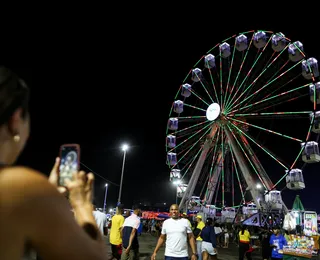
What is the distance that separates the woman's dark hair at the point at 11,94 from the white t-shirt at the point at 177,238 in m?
5.47

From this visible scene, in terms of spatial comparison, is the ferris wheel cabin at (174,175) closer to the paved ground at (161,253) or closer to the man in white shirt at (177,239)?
the paved ground at (161,253)

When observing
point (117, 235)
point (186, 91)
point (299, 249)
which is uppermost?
point (186, 91)

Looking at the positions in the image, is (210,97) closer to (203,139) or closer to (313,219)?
(203,139)

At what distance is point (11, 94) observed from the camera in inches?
39.8

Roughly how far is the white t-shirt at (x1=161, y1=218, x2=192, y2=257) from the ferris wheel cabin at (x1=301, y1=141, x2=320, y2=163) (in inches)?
598

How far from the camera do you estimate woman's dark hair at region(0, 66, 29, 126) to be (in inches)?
38.9

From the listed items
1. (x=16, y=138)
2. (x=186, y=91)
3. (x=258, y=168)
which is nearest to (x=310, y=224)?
(x=258, y=168)

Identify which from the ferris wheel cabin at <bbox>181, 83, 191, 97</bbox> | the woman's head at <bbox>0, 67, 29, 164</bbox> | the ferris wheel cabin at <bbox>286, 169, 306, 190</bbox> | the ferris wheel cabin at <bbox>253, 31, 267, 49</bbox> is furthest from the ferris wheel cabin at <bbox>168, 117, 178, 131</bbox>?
the woman's head at <bbox>0, 67, 29, 164</bbox>

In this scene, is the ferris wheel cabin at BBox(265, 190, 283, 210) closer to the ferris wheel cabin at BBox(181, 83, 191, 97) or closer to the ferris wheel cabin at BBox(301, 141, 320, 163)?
the ferris wheel cabin at BBox(301, 141, 320, 163)

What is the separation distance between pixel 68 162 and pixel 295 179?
814 inches

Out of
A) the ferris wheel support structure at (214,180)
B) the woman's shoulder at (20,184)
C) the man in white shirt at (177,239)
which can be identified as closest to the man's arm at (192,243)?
the man in white shirt at (177,239)

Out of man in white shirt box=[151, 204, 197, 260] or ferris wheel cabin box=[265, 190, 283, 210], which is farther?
ferris wheel cabin box=[265, 190, 283, 210]

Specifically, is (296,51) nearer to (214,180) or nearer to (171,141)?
(171,141)

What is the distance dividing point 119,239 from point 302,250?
678 cm
